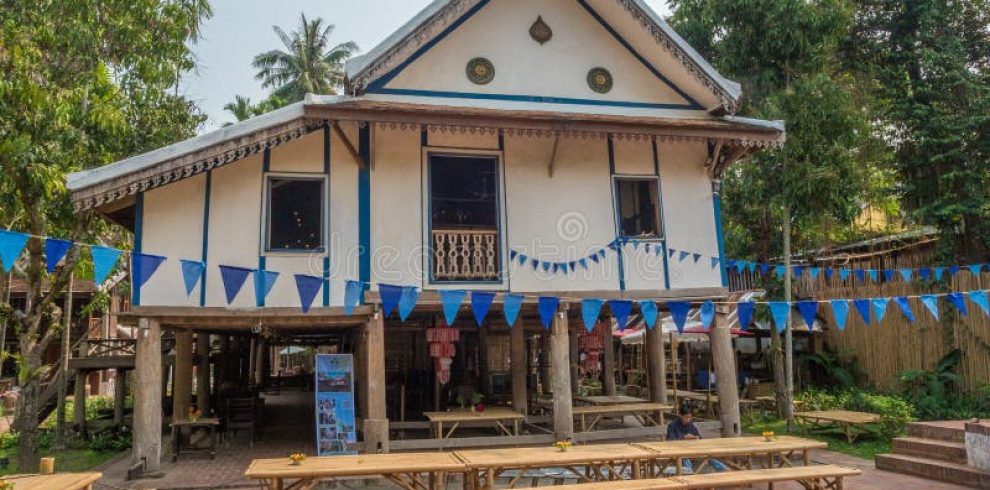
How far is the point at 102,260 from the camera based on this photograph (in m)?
7.72

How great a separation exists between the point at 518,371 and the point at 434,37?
6.59m

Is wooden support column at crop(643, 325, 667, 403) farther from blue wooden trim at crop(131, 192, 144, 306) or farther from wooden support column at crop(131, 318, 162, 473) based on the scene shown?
blue wooden trim at crop(131, 192, 144, 306)

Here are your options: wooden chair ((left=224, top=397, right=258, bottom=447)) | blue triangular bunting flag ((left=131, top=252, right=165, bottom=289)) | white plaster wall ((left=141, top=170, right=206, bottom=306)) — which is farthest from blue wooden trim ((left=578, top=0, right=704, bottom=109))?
wooden chair ((left=224, top=397, right=258, bottom=447))

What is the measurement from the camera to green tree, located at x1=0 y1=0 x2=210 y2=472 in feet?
34.9

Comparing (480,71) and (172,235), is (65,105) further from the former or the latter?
(480,71)

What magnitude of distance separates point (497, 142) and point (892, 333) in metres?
12.0

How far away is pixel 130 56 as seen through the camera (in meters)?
12.7

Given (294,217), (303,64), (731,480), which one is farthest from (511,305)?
(303,64)

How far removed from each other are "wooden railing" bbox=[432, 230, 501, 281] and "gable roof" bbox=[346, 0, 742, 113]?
2.86 meters

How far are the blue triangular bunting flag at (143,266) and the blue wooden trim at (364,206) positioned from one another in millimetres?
2989

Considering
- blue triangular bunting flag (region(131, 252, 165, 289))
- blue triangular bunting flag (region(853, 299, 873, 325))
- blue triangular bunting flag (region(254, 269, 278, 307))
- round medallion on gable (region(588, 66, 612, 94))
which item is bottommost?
blue triangular bunting flag (region(853, 299, 873, 325))

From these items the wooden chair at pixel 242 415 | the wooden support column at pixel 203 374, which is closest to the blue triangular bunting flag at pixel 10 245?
the wooden chair at pixel 242 415

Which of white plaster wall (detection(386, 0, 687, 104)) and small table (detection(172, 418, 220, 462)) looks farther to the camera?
small table (detection(172, 418, 220, 462))

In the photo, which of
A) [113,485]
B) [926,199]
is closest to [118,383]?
[113,485]
